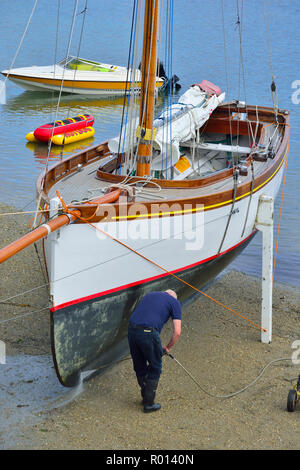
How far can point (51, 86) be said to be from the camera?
26328mm

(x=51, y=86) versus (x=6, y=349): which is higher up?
(x=51, y=86)

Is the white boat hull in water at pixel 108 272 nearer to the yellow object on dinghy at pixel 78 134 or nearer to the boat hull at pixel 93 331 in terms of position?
the boat hull at pixel 93 331

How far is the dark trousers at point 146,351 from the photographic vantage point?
20.5 ft

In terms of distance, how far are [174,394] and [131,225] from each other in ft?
6.86

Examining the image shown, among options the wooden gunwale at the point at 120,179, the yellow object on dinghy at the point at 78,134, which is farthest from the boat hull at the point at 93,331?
the yellow object on dinghy at the point at 78,134

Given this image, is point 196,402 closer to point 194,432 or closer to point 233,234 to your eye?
point 194,432

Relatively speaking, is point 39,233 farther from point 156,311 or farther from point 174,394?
point 174,394

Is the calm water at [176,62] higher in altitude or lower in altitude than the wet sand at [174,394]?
higher

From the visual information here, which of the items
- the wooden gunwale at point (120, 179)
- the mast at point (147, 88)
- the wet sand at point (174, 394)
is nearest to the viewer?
the wet sand at point (174, 394)

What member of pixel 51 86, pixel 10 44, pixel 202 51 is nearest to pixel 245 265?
pixel 51 86

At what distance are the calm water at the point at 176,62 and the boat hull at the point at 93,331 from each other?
4460 mm
